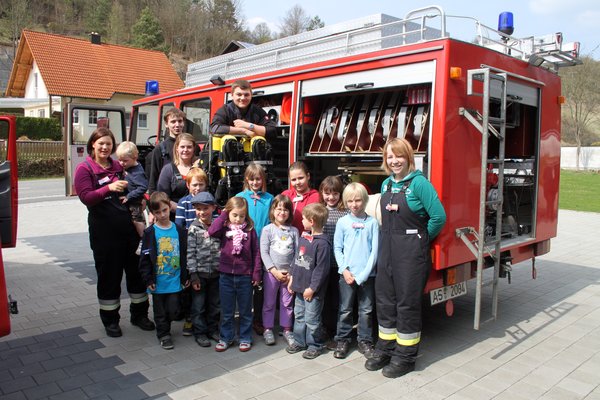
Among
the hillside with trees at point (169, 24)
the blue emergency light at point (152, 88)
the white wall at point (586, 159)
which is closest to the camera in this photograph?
the blue emergency light at point (152, 88)

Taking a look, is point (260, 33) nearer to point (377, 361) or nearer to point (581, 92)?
point (581, 92)

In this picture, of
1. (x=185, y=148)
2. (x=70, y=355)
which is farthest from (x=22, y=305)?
(x=185, y=148)

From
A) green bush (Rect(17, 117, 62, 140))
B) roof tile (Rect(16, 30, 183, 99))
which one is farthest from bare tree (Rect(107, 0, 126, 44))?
green bush (Rect(17, 117, 62, 140))

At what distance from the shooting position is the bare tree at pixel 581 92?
105ft

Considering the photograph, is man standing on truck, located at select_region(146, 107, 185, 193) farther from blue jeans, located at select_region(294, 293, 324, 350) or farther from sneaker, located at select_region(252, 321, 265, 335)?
blue jeans, located at select_region(294, 293, 324, 350)

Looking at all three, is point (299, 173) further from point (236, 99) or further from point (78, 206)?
point (78, 206)

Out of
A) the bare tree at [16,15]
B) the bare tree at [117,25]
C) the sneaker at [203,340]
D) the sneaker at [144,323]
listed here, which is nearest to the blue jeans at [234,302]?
the sneaker at [203,340]

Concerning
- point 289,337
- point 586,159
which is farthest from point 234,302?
point 586,159

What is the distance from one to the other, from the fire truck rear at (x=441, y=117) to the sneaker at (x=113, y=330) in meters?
1.64

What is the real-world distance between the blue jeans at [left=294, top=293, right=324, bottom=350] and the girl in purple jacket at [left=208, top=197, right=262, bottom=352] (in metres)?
0.40

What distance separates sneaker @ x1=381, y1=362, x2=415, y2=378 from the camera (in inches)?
147

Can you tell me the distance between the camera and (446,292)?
422 cm

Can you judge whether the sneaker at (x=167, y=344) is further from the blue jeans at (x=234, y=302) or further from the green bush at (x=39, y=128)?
the green bush at (x=39, y=128)

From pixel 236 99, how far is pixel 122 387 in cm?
280
